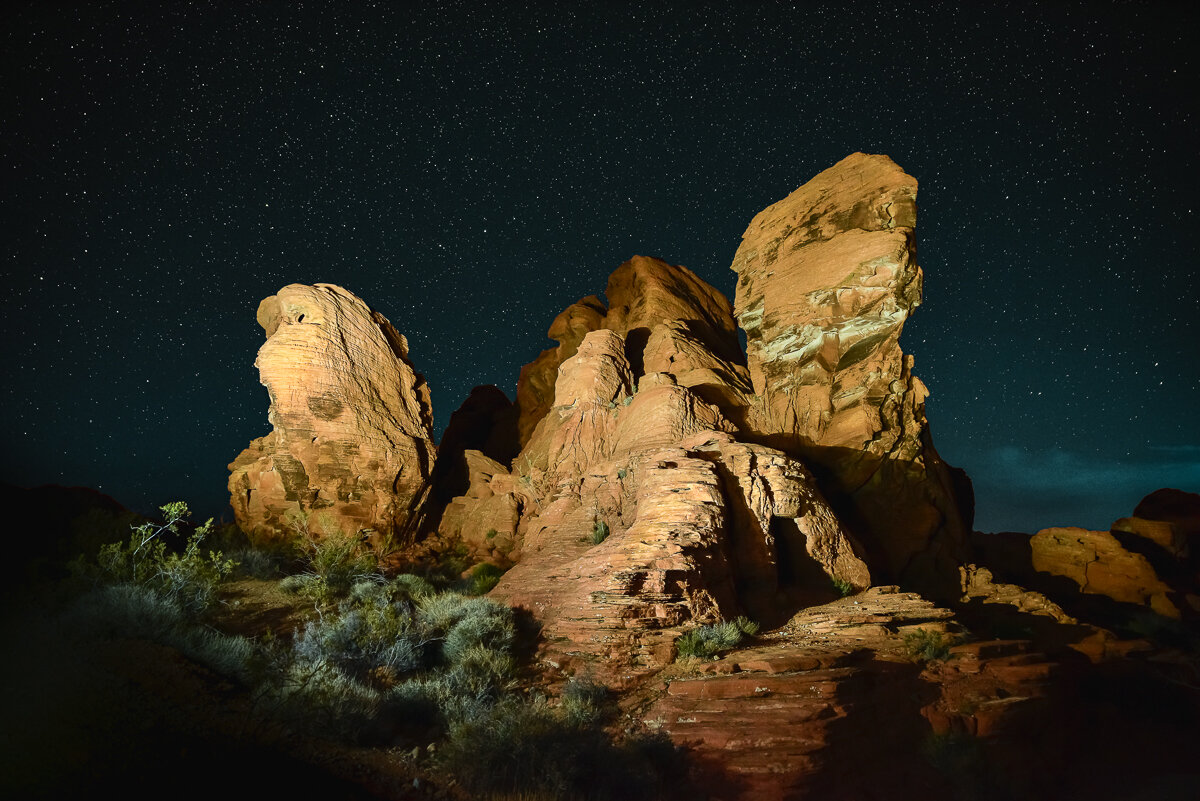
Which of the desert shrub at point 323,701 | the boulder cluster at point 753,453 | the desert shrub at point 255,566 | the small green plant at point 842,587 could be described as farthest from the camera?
the desert shrub at point 255,566

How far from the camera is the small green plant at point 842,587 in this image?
11605mm

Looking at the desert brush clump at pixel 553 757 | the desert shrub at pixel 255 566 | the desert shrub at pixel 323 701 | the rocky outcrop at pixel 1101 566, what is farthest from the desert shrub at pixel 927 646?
the desert shrub at pixel 255 566

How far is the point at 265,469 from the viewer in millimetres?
18594

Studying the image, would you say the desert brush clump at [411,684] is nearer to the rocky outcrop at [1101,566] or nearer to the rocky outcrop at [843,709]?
the rocky outcrop at [843,709]

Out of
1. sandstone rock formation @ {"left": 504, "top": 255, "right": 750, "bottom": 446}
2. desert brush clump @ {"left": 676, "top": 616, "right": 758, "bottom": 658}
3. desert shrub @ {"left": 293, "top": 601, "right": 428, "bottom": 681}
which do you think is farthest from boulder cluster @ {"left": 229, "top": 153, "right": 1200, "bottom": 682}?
desert shrub @ {"left": 293, "top": 601, "right": 428, "bottom": 681}

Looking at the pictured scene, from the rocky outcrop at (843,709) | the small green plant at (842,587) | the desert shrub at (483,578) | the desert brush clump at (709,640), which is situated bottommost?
the rocky outcrop at (843,709)

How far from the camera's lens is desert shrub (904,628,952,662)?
27.4ft

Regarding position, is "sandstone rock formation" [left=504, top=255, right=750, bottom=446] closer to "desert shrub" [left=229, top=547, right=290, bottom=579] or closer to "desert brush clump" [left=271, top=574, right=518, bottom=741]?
"desert brush clump" [left=271, top=574, right=518, bottom=741]

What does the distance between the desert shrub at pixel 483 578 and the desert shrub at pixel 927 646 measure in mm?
9043

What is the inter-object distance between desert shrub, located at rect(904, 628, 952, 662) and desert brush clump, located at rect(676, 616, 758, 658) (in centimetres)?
265

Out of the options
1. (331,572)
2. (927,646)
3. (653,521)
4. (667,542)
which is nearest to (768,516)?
(653,521)

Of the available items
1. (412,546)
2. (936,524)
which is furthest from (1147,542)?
(412,546)

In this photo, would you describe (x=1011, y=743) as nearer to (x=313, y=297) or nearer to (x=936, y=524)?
(x=936, y=524)

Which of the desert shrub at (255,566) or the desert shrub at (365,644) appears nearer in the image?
the desert shrub at (365,644)
